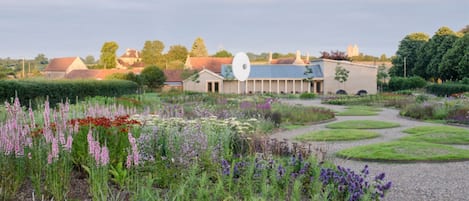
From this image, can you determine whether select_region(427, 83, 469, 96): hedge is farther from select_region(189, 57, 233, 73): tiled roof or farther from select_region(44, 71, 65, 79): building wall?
select_region(44, 71, 65, 79): building wall

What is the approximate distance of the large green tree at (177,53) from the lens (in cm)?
9438

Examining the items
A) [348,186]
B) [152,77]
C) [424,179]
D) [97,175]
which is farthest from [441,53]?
[97,175]

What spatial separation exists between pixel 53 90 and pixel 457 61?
39.9m

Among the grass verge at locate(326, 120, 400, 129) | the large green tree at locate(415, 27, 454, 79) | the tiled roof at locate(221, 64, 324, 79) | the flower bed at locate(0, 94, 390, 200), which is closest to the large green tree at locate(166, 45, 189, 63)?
the tiled roof at locate(221, 64, 324, 79)

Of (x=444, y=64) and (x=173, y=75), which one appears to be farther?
(x=173, y=75)

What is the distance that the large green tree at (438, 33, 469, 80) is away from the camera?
150 feet

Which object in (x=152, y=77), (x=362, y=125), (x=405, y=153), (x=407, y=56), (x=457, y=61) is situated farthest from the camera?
(x=407, y=56)

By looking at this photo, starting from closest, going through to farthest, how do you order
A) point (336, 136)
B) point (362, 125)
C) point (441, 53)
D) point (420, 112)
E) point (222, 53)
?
point (336, 136), point (362, 125), point (420, 112), point (441, 53), point (222, 53)

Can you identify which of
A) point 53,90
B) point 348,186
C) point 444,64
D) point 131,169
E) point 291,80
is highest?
point 444,64

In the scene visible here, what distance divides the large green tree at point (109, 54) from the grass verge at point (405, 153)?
3498 inches

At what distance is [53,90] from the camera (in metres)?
22.2

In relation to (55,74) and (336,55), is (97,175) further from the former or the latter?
(55,74)

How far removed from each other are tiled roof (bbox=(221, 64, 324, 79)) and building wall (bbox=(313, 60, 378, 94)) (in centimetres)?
103

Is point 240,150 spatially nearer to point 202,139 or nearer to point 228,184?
point 202,139
